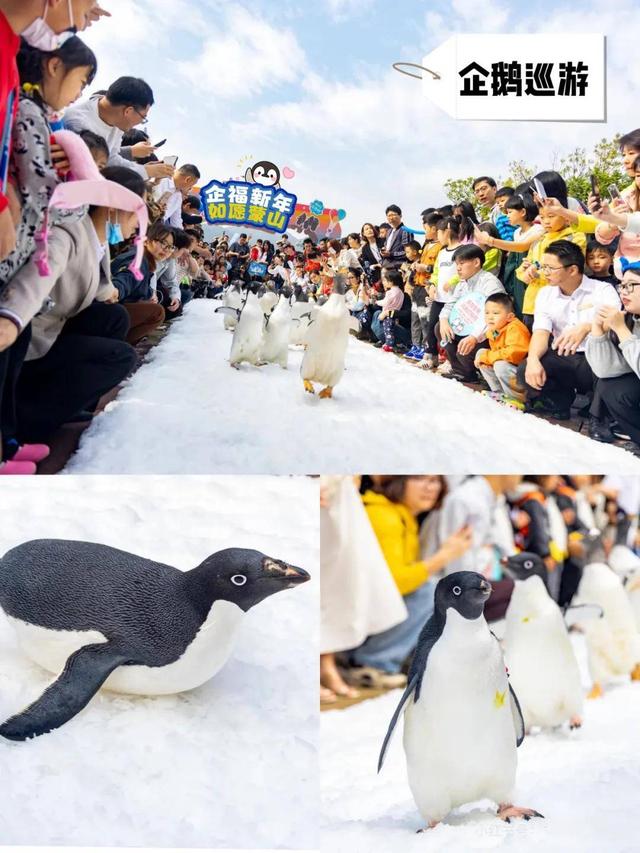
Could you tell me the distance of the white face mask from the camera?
4.66ft

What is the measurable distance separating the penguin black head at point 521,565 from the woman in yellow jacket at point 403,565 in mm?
62

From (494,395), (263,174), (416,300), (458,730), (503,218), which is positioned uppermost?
(263,174)

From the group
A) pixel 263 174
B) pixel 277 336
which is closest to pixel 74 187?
pixel 263 174

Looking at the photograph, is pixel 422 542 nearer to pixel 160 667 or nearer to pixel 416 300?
pixel 160 667

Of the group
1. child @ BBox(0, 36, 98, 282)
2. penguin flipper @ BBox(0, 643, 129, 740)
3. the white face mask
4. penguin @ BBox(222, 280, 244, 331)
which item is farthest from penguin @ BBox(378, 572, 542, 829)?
penguin @ BBox(222, 280, 244, 331)

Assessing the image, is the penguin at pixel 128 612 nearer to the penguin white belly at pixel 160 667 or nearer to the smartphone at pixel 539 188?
the penguin white belly at pixel 160 667

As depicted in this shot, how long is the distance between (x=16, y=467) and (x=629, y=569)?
1.30 metres

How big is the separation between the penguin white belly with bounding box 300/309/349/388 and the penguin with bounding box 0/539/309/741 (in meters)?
1.58

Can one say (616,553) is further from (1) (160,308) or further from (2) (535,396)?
(1) (160,308)

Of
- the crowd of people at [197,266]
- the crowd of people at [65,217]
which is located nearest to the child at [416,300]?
the crowd of people at [197,266]

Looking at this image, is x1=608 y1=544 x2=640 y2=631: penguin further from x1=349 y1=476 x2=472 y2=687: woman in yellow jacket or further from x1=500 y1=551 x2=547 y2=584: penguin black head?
x1=349 y1=476 x2=472 y2=687: woman in yellow jacket

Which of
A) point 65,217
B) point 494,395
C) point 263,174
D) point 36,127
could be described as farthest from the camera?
point 494,395

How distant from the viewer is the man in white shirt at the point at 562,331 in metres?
2.38

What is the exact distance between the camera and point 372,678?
1.02 metres
